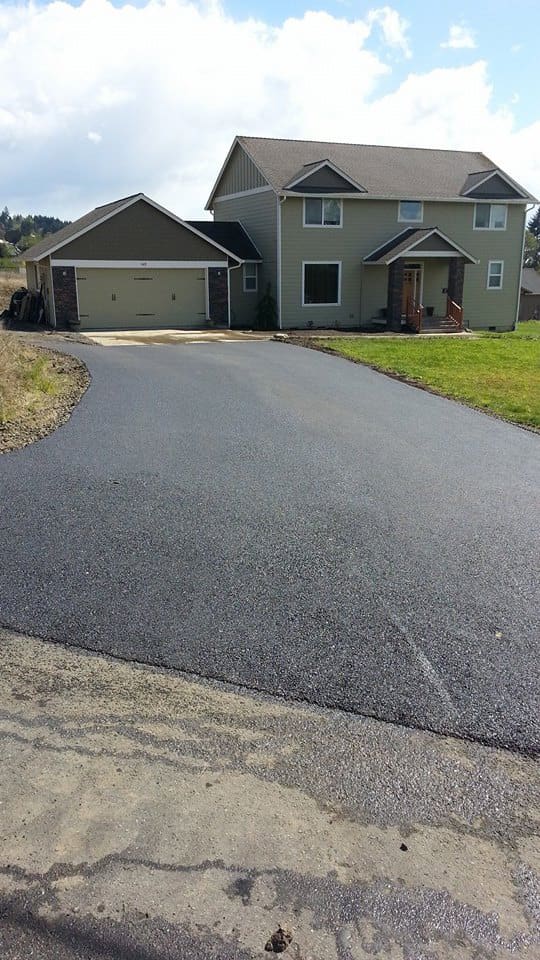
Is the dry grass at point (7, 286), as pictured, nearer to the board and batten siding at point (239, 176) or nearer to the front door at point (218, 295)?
the front door at point (218, 295)

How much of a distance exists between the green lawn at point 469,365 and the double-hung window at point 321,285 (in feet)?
15.9

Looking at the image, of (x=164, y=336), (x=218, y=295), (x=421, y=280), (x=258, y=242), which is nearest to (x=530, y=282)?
(x=421, y=280)

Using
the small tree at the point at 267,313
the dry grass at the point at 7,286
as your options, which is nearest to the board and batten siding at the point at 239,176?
the small tree at the point at 267,313

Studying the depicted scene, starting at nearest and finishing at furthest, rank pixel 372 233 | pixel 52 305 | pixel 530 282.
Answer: pixel 52 305 → pixel 372 233 → pixel 530 282

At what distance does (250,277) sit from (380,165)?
7.56 m

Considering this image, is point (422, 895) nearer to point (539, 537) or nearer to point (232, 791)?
point (232, 791)

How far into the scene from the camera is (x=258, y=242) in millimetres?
29391

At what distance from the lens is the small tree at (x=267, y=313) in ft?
92.9

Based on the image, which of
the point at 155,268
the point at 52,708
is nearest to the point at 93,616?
the point at 52,708

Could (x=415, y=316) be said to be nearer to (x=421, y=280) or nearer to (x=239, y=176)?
(x=421, y=280)

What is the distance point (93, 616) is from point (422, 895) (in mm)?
2789

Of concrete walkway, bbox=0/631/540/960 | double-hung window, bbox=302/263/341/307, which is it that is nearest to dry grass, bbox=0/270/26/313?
double-hung window, bbox=302/263/341/307

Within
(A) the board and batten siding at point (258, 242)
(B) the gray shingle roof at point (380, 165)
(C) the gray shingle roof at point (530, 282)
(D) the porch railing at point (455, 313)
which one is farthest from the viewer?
(C) the gray shingle roof at point (530, 282)

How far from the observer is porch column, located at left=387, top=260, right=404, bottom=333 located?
28328mm
